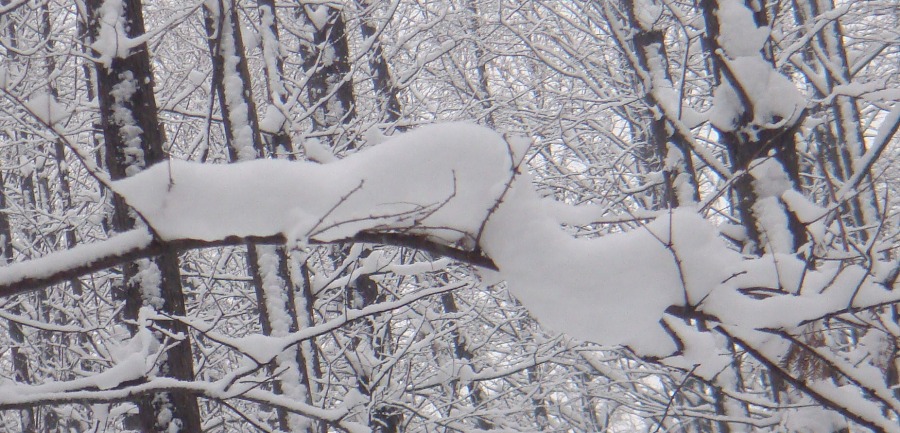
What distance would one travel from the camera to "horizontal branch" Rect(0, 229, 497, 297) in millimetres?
1492

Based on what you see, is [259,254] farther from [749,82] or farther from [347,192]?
[347,192]

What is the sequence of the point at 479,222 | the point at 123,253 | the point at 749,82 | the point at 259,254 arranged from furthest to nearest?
the point at 259,254
the point at 749,82
the point at 123,253
the point at 479,222

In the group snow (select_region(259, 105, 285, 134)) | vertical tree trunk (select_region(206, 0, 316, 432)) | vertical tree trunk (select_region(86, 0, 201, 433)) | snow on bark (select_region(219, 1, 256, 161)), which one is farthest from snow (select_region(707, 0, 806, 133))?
snow (select_region(259, 105, 285, 134))

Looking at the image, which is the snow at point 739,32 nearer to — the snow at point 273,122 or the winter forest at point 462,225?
the winter forest at point 462,225

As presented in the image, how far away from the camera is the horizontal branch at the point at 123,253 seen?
1.49 metres

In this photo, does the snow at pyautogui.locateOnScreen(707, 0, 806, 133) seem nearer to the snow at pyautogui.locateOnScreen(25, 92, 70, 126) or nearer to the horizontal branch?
the horizontal branch

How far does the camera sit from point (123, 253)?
1.62 m

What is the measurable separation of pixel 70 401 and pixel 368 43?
5638 millimetres

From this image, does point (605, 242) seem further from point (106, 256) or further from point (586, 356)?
point (586, 356)

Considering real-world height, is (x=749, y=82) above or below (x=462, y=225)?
above

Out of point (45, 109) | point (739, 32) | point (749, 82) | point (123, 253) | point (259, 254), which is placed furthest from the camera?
point (259, 254)

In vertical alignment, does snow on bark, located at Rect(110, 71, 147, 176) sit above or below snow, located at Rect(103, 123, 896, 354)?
above

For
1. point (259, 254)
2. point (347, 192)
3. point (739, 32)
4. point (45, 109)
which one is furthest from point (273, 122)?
point (347, 192)

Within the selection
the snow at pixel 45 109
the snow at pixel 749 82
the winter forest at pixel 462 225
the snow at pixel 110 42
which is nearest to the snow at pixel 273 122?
the winter forest at pixel 462 225
